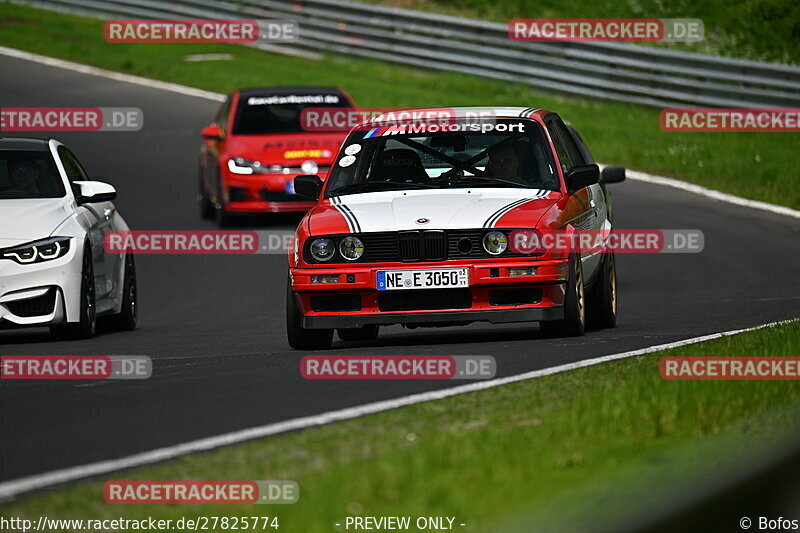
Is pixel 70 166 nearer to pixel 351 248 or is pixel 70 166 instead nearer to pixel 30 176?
pixel 30 176

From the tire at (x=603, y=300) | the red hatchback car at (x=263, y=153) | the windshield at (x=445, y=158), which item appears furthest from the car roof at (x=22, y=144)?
the red hatchback car at (x=263, y=153)

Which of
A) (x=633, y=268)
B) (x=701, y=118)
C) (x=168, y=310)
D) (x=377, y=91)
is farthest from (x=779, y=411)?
(x=377, y=91)

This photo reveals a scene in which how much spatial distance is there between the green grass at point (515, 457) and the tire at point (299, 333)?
257cm

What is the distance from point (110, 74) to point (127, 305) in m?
18.8

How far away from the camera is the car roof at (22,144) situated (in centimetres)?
1266

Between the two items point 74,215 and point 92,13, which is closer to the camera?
point 74,215

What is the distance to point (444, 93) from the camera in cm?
2880

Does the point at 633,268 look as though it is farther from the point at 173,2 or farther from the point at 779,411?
the point at 173,2

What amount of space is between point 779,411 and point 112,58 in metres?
28.2

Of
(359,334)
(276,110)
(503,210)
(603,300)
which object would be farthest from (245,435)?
(276,110)

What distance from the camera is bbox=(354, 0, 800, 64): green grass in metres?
29.8

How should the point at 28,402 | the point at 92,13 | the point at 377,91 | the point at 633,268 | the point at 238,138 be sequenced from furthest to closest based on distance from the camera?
the point at 92,13 < the point at 377,91 < the point at 238,138 < the point at 633,268 < the point at 28,402

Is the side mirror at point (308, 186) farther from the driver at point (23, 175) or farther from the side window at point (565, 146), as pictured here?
the driver at point (23, 175)

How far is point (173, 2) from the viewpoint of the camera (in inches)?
1332
